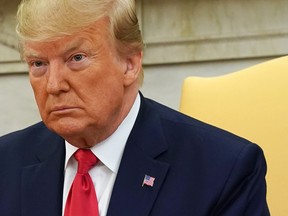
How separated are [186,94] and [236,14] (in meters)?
1.14

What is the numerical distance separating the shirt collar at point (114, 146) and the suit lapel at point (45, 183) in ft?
0.13

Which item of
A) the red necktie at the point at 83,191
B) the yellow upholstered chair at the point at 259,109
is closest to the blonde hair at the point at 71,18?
the red necktie at the point at 83,191

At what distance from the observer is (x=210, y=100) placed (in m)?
1.92

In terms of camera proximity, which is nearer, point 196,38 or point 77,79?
point 77,79

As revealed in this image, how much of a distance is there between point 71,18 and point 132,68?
0.62 feet

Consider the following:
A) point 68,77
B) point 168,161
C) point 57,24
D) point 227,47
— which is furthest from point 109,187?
point 227,47

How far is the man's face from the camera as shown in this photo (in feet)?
4.88

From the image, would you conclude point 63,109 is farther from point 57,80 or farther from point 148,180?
point 148,180

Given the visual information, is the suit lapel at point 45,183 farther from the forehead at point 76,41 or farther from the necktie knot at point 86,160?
the forehead at point 76,41

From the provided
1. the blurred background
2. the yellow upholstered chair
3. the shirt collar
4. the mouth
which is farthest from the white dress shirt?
the blurred background

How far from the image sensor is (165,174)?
1.56 metres

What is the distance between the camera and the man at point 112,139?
1.49 m

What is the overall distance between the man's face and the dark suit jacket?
14 centimetres

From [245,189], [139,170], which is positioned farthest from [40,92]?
[245,189]
